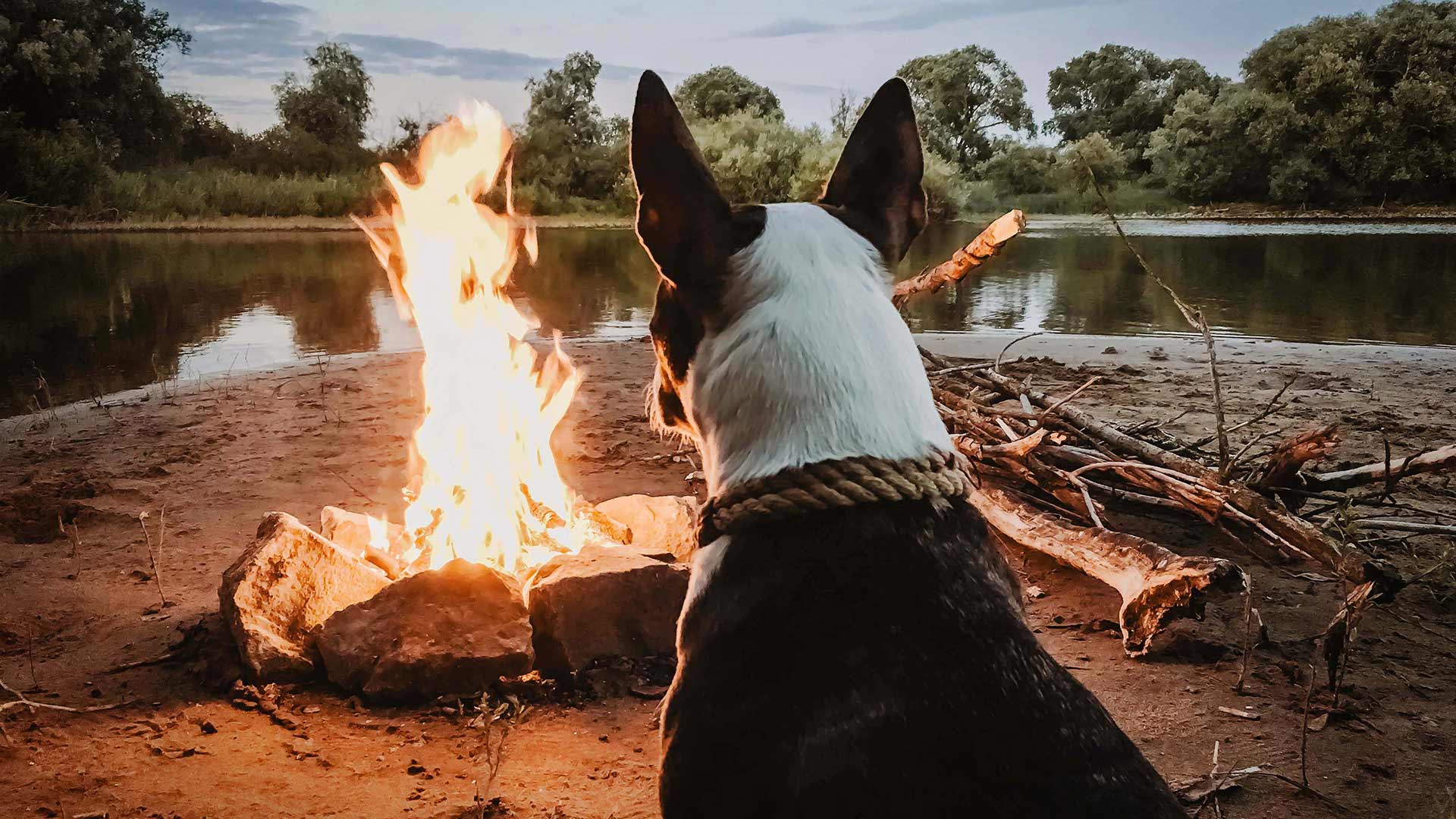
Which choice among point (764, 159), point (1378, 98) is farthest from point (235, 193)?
point (1378, 98)

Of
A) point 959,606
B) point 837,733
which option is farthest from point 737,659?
point 959,606

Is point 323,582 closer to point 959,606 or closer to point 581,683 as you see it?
point 581,683

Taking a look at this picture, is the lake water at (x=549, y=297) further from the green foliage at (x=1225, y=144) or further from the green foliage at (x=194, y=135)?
the green foliage at (x=1225, y=144)

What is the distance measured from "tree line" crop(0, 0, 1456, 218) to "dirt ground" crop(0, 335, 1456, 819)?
27.0 metres

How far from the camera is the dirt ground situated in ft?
9.82

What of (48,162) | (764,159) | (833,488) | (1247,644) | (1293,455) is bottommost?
(1247,644)

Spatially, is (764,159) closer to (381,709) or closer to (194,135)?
(194,135)

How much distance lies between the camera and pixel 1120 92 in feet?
217

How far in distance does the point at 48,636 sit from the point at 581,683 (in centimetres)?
260

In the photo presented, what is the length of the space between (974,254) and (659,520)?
7.88ft

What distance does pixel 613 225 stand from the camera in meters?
48.7

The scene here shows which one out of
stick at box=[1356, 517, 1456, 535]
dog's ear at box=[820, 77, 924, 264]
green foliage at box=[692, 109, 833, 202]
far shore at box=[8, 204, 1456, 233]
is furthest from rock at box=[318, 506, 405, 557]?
green foliage at box=[692, 109, 833, 202]

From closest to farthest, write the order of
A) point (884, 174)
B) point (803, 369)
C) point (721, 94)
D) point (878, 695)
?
point (878, 695) → point (803, 369) → point (884, 174) → point (721, 94)

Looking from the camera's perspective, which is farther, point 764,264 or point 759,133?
point 759,133
